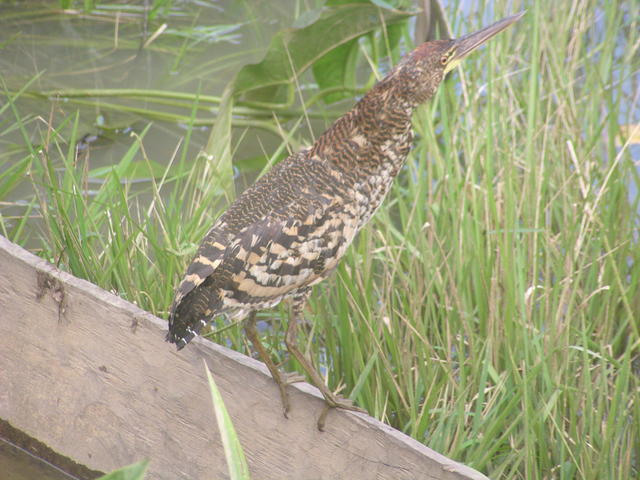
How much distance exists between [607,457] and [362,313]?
2.30 feet

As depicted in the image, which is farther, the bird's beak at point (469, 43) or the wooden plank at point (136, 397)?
the bird's beak at point (469, 43)

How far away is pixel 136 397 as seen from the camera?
2.20m

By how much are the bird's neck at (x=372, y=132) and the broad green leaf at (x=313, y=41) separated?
1.33 meters

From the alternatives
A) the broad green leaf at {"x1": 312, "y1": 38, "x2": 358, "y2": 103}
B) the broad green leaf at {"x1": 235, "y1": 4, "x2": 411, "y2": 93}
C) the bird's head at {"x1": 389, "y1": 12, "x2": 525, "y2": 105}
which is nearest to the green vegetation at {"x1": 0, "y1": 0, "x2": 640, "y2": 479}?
the broad green leaf at {"x1": 235, "y1": 4, "x2": 411, "y2": 93}

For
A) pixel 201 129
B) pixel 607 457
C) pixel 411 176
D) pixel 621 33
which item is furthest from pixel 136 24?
pixel 607 457

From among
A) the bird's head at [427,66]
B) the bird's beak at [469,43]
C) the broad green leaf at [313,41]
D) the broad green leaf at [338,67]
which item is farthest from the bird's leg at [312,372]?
the broad green leaf at [338,67]

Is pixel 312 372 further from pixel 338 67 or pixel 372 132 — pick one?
pixel 338 67

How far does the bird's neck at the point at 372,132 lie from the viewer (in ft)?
7.06

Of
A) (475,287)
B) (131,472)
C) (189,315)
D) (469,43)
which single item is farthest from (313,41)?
(131,472)

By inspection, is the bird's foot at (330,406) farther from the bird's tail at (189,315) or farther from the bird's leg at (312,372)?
the bird's tail at (189,315)

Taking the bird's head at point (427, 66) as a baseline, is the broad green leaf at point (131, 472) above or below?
below

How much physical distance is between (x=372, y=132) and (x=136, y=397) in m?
0.83

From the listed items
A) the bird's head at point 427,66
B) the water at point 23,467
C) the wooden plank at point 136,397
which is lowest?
the water at point 23,467

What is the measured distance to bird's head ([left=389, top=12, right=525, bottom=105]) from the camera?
2121mm
